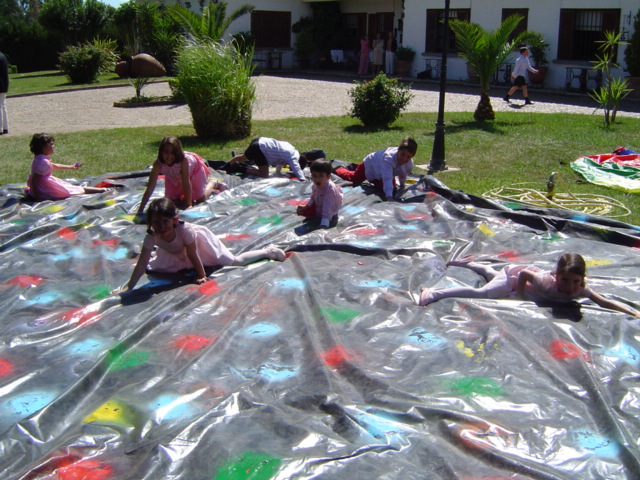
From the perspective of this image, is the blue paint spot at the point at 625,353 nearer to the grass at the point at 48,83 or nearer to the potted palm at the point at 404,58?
the grass at the point at 48,83

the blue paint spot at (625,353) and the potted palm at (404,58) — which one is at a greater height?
the potted palm at (404,58)

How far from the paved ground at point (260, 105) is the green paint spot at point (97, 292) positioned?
980 cm

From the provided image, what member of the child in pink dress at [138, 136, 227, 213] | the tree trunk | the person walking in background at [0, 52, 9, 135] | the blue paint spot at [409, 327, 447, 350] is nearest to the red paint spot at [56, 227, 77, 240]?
the child in pink dress at [138, 136, 227, 213]

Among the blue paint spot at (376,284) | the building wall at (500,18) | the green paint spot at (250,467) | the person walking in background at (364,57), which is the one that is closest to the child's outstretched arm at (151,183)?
the blue paint spot at (376,284)

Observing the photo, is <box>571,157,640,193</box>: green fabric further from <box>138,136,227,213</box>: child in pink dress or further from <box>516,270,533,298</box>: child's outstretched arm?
<box>138,136,227,213</box>: child in pink dress

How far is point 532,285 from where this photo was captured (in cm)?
472

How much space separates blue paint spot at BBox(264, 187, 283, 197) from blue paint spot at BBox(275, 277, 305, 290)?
2.95m

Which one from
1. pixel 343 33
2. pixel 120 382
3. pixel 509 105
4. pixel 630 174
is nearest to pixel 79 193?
pixel 120 382

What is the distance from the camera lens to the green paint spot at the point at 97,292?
5.13 meters

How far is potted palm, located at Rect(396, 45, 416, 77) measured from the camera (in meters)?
25.4

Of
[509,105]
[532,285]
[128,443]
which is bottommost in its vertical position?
[128,443]

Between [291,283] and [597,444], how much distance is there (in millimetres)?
2605

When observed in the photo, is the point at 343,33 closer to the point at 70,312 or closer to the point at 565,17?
the point at 565,17

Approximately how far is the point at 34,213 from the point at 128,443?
4937mm
